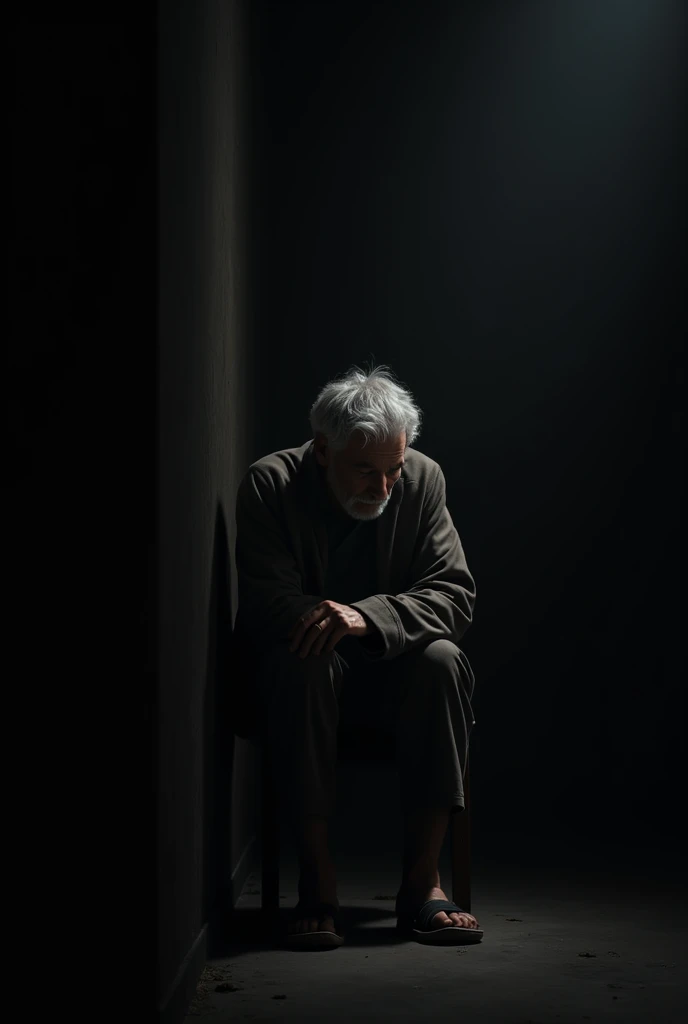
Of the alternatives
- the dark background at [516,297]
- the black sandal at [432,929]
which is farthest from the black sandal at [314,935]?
the dark background at [516,297]

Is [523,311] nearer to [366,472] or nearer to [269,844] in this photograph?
[366,472]

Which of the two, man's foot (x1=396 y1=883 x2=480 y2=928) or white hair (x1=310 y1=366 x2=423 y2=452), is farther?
white hair (x1=310 y1=366 x2=423 y2=452)

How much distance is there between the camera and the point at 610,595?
3.66 metres

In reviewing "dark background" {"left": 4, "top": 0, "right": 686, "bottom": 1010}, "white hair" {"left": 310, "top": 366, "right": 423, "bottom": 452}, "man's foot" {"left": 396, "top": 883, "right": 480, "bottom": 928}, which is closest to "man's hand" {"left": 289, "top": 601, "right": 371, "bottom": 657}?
"white hair" {"left": 310, "top": 366, "right": 423, "bottom": 452}

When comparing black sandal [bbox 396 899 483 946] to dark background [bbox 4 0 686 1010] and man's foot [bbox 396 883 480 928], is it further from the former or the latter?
dark background [bbox 4 0 686 1010]

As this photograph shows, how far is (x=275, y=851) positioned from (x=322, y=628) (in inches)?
19.2

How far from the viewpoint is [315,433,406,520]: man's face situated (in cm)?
245

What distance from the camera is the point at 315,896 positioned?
88.4 inches

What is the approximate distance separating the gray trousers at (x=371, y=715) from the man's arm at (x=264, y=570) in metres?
0.06

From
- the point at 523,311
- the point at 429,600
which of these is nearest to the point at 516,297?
the point at 523,311

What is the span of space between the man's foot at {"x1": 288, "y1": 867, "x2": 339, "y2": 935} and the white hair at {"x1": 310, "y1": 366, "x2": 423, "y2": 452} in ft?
2.66

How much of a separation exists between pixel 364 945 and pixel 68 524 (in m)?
1.04

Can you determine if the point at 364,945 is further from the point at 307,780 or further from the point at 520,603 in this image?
the point at 520,603

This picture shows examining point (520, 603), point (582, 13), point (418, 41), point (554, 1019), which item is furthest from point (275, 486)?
point (582, 13)
